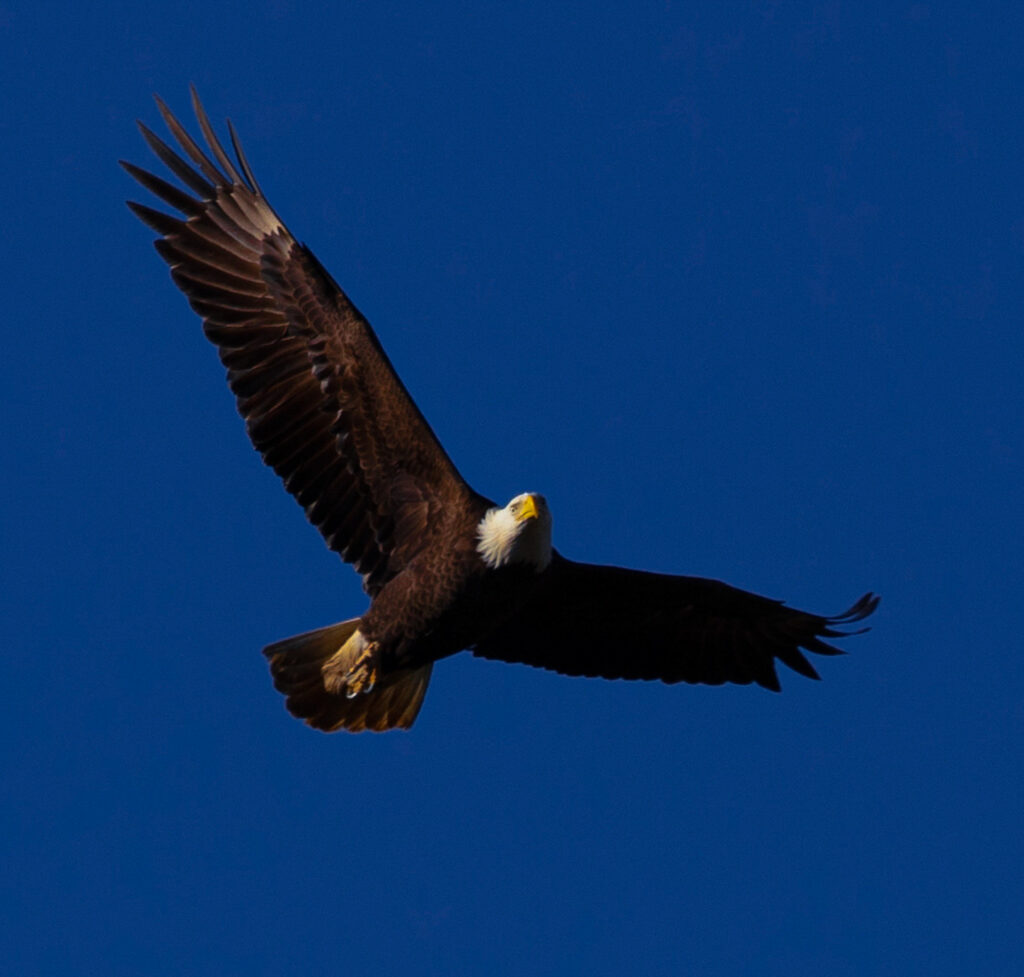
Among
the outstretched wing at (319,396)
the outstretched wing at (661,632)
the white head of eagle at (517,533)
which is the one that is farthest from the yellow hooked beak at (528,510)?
the outstretched wing at (661,632)

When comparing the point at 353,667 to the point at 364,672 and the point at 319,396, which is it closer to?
the point at 364,672

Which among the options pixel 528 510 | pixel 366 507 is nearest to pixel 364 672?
pixel 366 507

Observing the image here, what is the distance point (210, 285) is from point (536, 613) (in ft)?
8.27

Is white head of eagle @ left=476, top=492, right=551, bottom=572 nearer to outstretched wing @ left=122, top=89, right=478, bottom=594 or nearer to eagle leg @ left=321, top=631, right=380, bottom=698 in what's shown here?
outstretched wing @ left=122, top=89, right=478, bottom=594

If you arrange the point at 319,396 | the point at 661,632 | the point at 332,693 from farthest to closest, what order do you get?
the point at 661,632, the point at 332,693, the point at 319,396

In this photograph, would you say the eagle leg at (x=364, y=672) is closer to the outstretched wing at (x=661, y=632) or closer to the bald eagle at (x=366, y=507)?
the bald eagle at (x=366, y=507)

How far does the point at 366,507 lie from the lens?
1112 cm

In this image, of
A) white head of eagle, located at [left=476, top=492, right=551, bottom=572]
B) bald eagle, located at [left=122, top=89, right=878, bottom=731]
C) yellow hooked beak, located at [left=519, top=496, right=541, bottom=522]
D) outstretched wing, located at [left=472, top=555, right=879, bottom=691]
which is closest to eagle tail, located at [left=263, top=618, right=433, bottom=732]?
bald eagle, located at [left=122, top=89, right=878, bottom=731]

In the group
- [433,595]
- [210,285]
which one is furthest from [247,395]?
[433,595]

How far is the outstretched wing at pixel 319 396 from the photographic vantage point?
432 inches

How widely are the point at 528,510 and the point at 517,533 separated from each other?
13 cm

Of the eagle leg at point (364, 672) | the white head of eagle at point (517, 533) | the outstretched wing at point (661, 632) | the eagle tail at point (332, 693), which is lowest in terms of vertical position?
the eagle leg at point (364, 672)

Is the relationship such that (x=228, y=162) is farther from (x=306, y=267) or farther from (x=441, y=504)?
(x=441, y=504)

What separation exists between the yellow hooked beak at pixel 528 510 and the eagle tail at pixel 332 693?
1.29 metres
